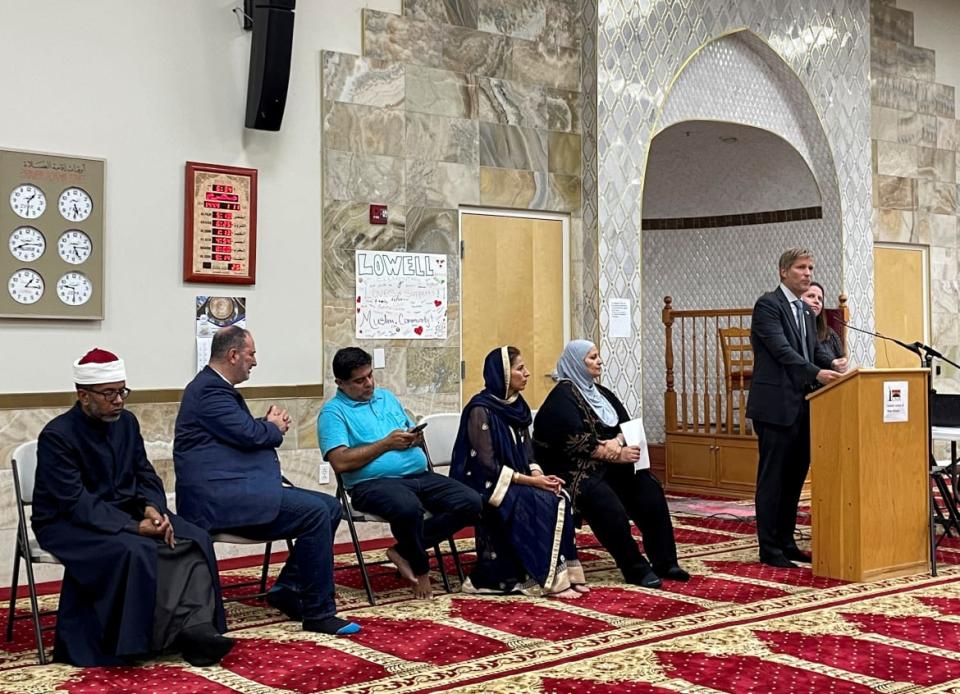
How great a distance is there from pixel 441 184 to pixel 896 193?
4.49 meters

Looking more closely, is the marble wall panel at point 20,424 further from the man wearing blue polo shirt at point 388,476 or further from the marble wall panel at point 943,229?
the marble wall panel at point 943,229

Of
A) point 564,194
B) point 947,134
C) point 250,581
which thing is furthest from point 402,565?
point 947,134

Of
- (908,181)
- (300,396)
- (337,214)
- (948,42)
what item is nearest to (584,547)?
(300,396)

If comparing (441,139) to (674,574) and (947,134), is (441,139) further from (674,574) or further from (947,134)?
(947,134)

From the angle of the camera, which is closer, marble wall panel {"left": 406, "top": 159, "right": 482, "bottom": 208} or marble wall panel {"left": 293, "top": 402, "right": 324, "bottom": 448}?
marble wall panel {"left": 293, "top": 402, "right": 324, "bottom": 448}

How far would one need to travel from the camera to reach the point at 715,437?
894 cm

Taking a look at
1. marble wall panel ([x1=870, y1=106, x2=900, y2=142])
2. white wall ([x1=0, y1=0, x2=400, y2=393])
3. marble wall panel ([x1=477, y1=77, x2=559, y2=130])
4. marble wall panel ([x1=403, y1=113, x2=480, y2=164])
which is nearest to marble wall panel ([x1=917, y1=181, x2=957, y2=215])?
marble wall panel ([x1=870, y1=106, x2=900, y2=142])

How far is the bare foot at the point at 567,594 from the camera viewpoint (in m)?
5.04

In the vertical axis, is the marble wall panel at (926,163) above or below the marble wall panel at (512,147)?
above

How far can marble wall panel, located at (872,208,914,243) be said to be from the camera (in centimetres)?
963

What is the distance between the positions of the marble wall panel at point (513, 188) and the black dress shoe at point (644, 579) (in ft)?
9.41

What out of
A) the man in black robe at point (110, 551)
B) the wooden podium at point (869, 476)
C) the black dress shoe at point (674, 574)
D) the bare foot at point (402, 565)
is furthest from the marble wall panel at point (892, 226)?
the man in black robe at point (110, 551)

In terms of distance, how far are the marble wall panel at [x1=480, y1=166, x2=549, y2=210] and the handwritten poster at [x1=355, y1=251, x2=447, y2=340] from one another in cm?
55

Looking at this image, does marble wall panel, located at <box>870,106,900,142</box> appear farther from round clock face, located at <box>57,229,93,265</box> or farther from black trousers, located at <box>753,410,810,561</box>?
round clock face, located at <box>57,229,93,265</box>
